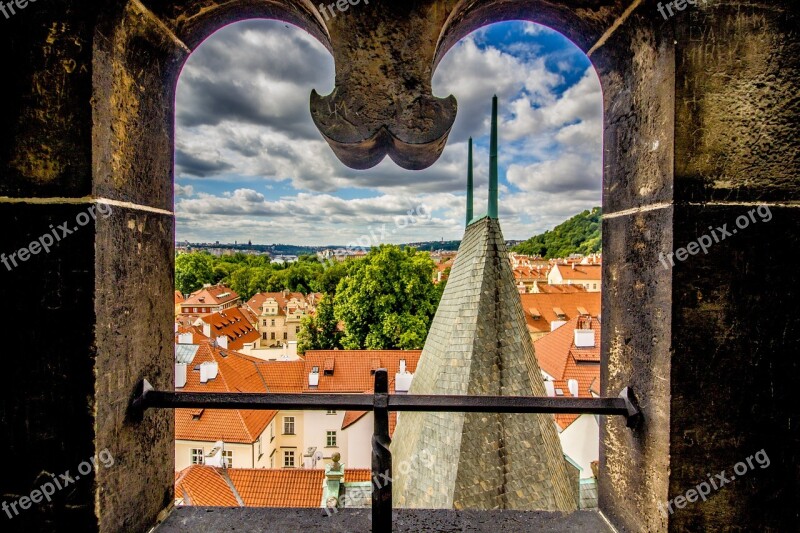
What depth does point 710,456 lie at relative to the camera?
119 cm

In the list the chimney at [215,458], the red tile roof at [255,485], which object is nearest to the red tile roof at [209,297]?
the chimney at [215,458]

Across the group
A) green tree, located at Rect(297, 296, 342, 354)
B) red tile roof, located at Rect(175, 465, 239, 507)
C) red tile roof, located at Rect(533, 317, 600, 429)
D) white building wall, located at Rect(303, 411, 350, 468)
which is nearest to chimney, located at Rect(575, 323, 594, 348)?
red tile roof, located at Rect(533, 317, 600, 429)

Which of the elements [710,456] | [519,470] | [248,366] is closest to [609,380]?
[710,456]

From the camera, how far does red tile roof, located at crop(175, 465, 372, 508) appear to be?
10.8 m

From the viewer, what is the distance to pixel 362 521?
140 centimetres

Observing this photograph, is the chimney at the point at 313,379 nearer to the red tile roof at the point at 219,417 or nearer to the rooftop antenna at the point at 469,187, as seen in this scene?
the red tile roof at the point at 219,417

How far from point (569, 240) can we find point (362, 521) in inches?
3319

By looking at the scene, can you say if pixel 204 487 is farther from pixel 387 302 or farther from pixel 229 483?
pixel 387 302

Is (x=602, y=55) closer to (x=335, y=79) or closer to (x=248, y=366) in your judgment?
(x=335, y=79)

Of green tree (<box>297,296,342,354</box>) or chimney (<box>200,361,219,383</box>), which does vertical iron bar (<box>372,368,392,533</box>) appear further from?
green tree (<box>297,296,342,354</box>)

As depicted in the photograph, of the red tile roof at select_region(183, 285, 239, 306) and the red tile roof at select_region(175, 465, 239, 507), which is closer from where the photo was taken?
the red tile roof at select_region(175, 465, 239, 507)

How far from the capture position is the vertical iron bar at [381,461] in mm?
1200

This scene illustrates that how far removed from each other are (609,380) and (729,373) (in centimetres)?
35

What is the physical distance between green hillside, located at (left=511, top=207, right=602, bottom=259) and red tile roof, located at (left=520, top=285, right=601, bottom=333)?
27039mm
